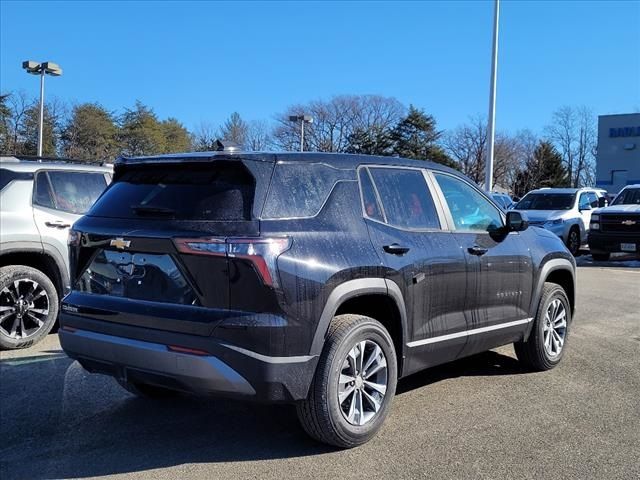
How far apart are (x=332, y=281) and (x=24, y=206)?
13.9 ft

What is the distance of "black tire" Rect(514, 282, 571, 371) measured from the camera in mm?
5676

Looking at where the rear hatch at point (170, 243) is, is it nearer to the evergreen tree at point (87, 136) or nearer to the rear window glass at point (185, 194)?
the rear window glass at point (185, 194)

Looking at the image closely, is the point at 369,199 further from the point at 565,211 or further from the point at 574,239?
the point at 574,239

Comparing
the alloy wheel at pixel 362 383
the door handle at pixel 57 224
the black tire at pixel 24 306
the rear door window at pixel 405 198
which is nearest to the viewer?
the alloy wheel at pixel 362 383

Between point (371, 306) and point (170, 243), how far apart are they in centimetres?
140

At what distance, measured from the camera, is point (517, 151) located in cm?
6144

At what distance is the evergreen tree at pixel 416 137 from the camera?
52500 mm

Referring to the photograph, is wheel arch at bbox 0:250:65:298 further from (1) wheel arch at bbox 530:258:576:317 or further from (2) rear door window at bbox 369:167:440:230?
(1) wheel arch at bbox 530:258:576:317

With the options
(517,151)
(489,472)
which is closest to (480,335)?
(489,472)

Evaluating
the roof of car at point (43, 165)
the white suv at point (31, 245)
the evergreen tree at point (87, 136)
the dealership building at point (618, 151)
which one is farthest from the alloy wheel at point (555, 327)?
the dealership building at point (618, 151)

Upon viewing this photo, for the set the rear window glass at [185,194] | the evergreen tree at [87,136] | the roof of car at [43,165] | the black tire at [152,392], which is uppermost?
the evergreen tree at [87,136]

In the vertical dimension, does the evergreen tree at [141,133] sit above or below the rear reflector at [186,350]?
above

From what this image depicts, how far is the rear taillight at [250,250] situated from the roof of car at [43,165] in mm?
4026

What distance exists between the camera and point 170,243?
3.67 m
